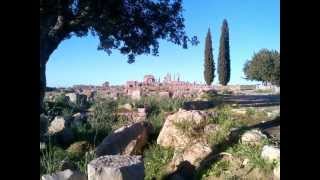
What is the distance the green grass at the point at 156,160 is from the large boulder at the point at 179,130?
0.66ft

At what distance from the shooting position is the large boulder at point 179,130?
29.7 feet

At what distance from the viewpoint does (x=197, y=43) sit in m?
13.0

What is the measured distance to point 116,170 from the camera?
559cm

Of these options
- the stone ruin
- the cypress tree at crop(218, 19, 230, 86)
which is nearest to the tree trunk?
the stone ruin

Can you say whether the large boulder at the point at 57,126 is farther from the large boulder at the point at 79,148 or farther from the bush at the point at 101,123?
the large boulder at the point at 79,148

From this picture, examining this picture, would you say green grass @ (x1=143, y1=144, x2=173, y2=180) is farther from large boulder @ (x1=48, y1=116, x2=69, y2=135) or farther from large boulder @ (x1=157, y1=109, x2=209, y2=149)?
large boulder @ (x1=48, y1=116, x2=69, y2=135)

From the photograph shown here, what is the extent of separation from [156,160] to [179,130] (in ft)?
3.74

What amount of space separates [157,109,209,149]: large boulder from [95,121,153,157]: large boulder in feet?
1.43

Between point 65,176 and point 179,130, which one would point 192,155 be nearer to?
point 179,130

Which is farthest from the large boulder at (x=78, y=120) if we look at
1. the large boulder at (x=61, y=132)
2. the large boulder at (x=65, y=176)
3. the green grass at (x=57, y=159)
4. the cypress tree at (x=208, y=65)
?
the cypress tree at (x=208, y=65)
